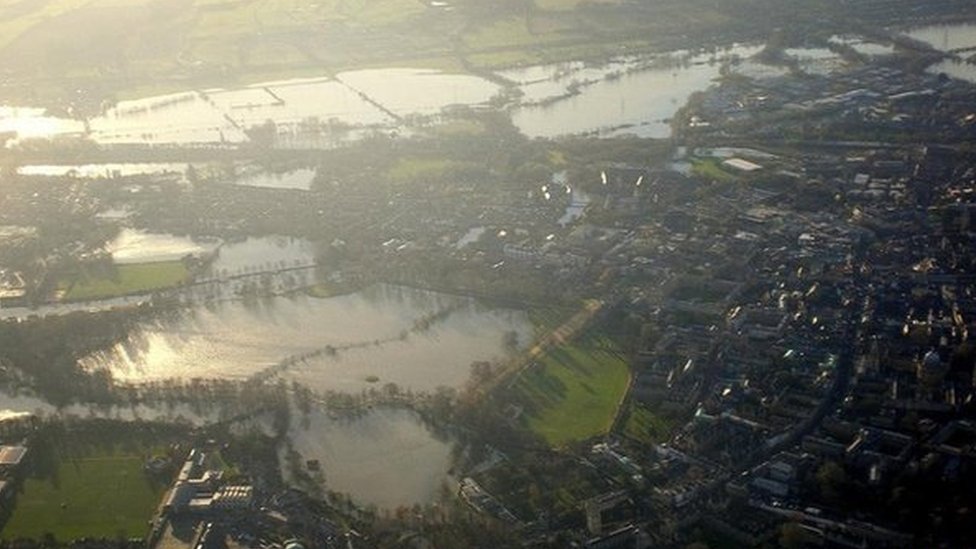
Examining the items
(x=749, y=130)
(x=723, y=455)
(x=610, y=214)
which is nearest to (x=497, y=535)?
(x=723, y=455)

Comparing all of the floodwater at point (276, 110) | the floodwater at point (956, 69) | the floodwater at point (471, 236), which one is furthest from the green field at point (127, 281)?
the floodwater at point (956, 69)

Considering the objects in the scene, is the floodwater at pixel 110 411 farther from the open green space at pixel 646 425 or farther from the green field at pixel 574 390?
the open green space at pixel 646 425

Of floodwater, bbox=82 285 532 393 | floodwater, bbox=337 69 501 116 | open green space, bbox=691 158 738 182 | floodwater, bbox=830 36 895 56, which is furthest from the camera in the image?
floodwater, bbox=830 36 895 56

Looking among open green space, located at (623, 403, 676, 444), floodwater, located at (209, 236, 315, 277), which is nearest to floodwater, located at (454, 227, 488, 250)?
floodwater, located at (209, 236, 315, 277)

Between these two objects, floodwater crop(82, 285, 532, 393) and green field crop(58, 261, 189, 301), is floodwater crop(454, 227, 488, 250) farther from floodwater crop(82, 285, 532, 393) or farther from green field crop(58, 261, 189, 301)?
green field crop(58, 261, 189, 301)

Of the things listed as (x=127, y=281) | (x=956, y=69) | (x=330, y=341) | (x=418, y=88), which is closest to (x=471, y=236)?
(x=330, y=341)

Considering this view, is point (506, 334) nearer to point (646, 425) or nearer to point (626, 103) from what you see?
point (646, 425)

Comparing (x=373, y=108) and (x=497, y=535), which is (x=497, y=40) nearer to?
(x=373, y=108)
